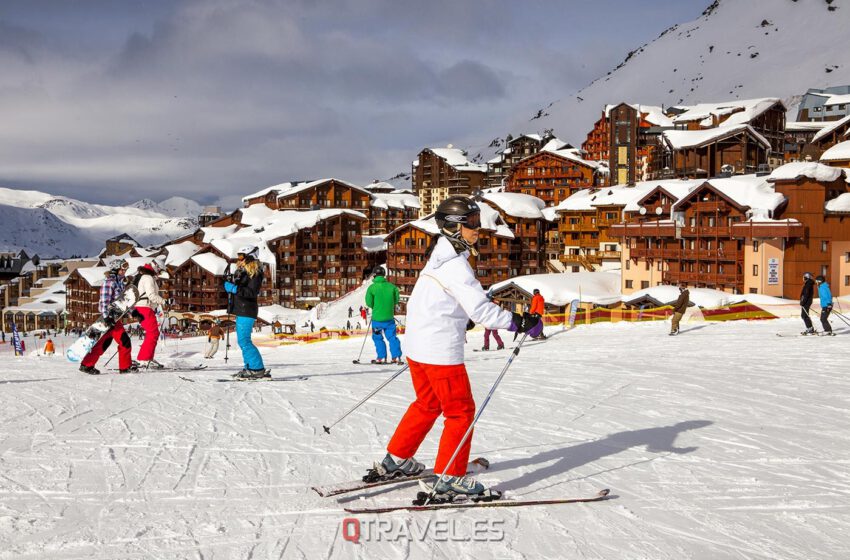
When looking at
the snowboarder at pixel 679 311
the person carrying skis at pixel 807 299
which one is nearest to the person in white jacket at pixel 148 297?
the snowboarder at pixel 679 311

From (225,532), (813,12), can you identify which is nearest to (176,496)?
(225,532)

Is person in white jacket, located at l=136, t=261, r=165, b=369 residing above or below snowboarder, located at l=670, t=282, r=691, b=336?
above

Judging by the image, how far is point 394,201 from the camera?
10225 cm

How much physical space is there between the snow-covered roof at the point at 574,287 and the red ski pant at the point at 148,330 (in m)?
31.8

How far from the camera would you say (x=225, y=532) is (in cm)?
404

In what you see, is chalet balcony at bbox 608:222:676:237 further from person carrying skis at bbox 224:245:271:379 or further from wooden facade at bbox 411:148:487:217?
wooden facade at bbox 411:148:487:217

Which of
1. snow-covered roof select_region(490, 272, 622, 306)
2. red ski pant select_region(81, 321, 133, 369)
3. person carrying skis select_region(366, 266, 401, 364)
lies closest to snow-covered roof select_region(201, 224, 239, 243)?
snow-covered roof select_region(490, 272, 622, 306)

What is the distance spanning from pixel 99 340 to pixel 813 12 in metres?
→ 175

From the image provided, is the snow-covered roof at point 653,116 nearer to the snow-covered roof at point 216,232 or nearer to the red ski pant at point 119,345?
the snow-covered roof at point 216,232

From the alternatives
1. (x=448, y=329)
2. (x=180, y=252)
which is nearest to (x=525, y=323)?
(x=448, y=329)

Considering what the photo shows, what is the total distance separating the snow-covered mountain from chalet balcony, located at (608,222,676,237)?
79257mm

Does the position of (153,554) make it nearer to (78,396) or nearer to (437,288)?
(437,288)

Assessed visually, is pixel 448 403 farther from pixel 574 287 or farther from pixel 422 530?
pixel 574 287

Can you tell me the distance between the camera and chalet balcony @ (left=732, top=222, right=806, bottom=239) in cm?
3805
